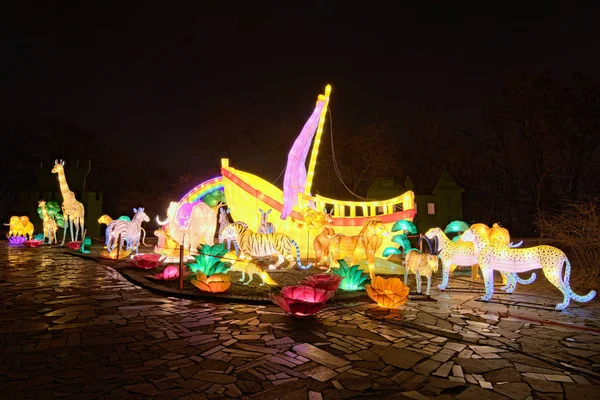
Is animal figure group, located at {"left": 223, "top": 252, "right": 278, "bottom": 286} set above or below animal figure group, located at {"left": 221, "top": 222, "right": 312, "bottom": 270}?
below

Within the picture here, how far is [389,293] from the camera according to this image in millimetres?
6395

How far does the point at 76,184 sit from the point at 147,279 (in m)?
22.3

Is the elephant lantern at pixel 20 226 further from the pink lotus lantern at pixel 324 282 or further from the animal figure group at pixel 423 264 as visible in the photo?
the animal figure group at pixel 423 264

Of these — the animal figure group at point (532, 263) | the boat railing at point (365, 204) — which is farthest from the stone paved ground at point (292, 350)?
the boat railing at point (365, 204)

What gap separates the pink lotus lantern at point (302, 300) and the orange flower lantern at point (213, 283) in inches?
75.4

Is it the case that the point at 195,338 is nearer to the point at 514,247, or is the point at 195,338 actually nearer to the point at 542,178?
the point at 514,247

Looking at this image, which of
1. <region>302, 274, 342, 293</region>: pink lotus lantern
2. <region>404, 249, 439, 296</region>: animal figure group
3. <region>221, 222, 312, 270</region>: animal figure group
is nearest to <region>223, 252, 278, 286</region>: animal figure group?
<region>221, 222, 312, 270</region>: animal figure group

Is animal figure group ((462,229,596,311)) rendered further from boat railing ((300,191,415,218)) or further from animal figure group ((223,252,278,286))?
animal figure group ((223,252,278,286))

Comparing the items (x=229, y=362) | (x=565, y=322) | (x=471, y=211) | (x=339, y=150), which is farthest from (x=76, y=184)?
(x=471, y=211)

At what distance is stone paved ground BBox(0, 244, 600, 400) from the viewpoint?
3457 millimetres

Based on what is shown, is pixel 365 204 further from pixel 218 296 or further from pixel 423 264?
pixel 218 296

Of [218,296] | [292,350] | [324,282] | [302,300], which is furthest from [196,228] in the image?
[292,350]

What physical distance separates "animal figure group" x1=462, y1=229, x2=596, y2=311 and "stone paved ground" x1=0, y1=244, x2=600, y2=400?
37cm

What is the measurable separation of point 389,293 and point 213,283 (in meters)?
3.35
